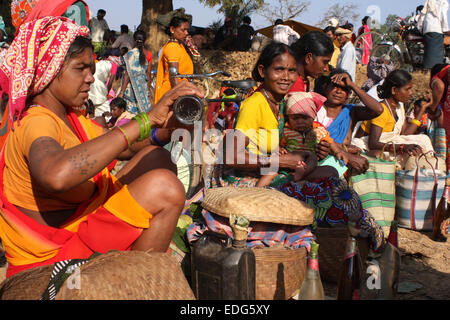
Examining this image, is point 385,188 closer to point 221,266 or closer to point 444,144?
point 444,144

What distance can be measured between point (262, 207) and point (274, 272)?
0.41 meters

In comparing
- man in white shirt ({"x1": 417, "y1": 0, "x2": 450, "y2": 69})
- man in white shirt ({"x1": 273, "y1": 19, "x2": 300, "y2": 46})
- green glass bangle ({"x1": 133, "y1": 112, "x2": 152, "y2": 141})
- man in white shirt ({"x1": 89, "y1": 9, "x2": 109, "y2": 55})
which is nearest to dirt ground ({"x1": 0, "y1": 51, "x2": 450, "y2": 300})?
green glass bangle ({"x1": 133, "y1": 112, "x2": 152, "y2": 141})

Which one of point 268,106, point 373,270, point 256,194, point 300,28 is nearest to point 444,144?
point 268,106

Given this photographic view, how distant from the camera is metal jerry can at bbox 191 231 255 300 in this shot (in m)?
2.10

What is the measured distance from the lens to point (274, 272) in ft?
8.31

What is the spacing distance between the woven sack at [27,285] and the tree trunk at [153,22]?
9532mm

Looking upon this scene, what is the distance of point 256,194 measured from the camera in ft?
8.72

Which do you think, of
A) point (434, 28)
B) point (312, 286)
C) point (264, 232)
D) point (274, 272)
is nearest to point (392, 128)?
point (264, 232)

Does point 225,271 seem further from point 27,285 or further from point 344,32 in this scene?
point 344,32

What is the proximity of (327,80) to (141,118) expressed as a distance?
2771 millimetres

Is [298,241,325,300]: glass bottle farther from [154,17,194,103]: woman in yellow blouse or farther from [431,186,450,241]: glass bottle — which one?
[154,17,194,103]: woman in yellow blouse

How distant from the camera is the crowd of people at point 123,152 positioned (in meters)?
1.86

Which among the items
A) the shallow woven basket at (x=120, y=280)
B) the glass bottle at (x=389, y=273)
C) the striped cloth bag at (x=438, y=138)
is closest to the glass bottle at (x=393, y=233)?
the glass bottle at (x=389, y=273)

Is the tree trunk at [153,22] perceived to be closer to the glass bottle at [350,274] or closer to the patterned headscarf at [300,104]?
the patterned headscarf at [300,104]
